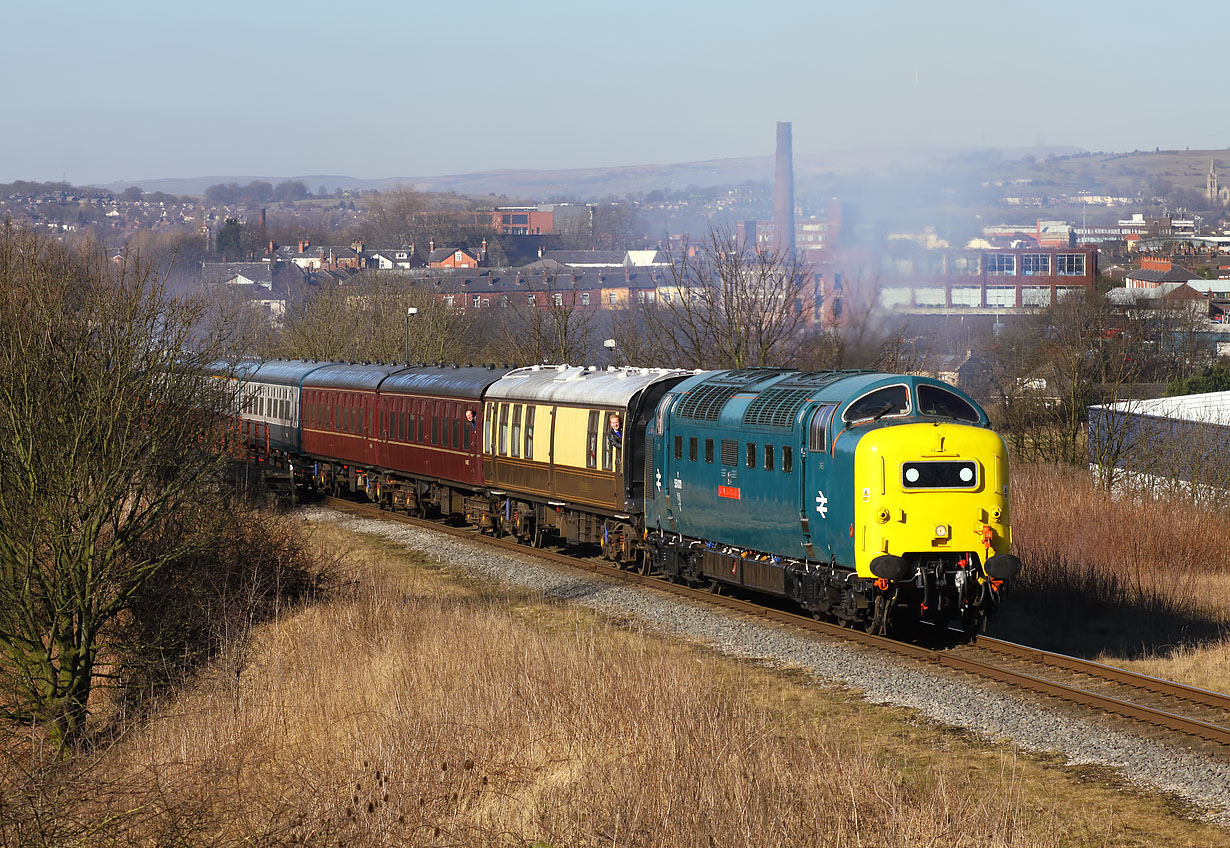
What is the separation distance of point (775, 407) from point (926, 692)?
210 inches

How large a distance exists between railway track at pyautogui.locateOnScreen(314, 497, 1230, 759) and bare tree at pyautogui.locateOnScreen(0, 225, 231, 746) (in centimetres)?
921

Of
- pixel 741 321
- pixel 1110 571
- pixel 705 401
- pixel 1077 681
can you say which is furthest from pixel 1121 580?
pixel 741 321

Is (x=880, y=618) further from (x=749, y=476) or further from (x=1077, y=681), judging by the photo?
(x=749, y=476)

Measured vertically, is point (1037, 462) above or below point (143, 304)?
below

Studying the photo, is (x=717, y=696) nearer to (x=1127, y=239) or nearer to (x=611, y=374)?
(x=611, y=374)

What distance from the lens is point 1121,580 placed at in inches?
1021

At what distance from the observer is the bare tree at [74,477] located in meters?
19.0

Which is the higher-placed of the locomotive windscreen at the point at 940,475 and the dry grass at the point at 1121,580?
the locomotive windscreen at the point at 940,475

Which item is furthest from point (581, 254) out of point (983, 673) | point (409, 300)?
point (983, 673)

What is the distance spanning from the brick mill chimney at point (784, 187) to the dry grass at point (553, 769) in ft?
344

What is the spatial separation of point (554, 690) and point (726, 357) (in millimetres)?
28676

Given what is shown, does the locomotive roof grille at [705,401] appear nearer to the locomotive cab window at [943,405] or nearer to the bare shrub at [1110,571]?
the locomotive cab window at [943,405]

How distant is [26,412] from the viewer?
18.5 metres

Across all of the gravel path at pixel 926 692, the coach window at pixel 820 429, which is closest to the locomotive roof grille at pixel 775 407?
the coach window at pixel 820 429
